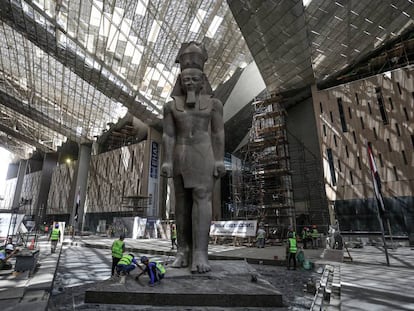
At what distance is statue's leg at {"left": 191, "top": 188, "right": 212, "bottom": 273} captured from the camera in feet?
14.6

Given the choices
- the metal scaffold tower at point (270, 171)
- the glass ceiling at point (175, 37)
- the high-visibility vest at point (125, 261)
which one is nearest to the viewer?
the high-visibility vest at point (125, 261)

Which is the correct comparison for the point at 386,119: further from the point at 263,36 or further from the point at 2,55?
the point at 2,55

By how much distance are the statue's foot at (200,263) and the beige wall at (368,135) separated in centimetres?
1836

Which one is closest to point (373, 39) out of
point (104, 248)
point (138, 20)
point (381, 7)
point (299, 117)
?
point (381, 7)

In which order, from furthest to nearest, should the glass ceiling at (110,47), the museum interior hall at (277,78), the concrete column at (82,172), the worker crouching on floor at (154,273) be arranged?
the concrete column at (82,172), the glass ceiling at (110,47), the museum interior hall at (277,78), the worker crouching on floor at (154,273)

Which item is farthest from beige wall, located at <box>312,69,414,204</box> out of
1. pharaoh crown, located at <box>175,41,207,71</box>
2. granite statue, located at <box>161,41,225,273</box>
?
pharaoh crown, located at <box>175,41,207,71</box>

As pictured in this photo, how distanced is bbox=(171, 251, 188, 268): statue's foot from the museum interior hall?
11336 millimetres

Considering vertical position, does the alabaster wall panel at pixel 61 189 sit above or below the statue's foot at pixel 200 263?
above

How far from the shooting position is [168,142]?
5020mm

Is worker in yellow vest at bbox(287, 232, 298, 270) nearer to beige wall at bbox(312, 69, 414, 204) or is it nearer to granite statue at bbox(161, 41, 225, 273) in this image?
granite statue at bbox(161, 41, 225, 273)

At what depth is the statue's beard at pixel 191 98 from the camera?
16.5 ft

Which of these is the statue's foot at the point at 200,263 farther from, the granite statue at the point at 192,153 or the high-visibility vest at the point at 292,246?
the high-visibility vest at the point at 292,246

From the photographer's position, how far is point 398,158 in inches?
706

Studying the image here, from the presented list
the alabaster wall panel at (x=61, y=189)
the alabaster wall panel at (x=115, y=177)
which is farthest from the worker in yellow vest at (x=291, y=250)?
the alabaster wall panel at (x=61, y=189)
